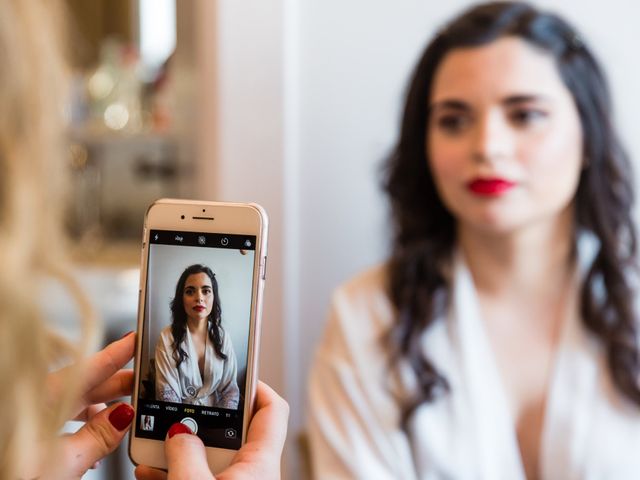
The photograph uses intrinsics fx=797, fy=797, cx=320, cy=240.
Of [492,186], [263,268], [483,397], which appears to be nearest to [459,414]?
[483,397]

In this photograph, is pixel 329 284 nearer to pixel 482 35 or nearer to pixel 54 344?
pixel 482 35

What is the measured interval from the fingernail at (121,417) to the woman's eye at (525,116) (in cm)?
58

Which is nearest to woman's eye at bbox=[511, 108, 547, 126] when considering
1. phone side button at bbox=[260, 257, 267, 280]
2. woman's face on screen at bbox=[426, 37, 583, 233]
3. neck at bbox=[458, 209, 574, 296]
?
woman's face on screen at bbox=[426, 37, 583, 233]

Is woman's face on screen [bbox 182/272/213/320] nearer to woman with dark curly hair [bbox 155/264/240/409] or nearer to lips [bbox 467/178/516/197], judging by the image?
woman with dark curly hair [bbox 155/264/240/409]

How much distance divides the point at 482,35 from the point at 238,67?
405 mm

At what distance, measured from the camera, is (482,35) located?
0.89 meters

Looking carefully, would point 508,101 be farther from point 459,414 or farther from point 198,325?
point 198,325

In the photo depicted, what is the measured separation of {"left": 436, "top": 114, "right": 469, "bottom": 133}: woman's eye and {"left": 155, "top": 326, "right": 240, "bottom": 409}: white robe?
54cm

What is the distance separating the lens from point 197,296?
445 millimetres

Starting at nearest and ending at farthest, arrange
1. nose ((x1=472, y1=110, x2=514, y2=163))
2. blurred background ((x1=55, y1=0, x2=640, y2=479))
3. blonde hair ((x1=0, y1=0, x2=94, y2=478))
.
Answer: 1. blonde hair ((x1=0, y1=0, x2=94, y2=478))
2. nose ((x1=472, y1=110, x2=514, y2=163))
3. blurred background ((x1=55, y1=0, x2=640, y2=479))

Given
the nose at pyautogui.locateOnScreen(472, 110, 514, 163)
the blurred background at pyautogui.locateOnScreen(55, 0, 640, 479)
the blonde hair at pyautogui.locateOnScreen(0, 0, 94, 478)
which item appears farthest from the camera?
the blurred background at pyautogui.locateOnScreen(55, 0, 640, 479)

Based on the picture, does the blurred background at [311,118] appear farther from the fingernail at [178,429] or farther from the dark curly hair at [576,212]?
the fingernail at [178,429]

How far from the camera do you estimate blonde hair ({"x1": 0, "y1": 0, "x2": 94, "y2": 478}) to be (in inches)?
9.9

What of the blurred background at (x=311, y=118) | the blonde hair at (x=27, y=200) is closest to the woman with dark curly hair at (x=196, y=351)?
the blonde hair at (x=27, y=200)
